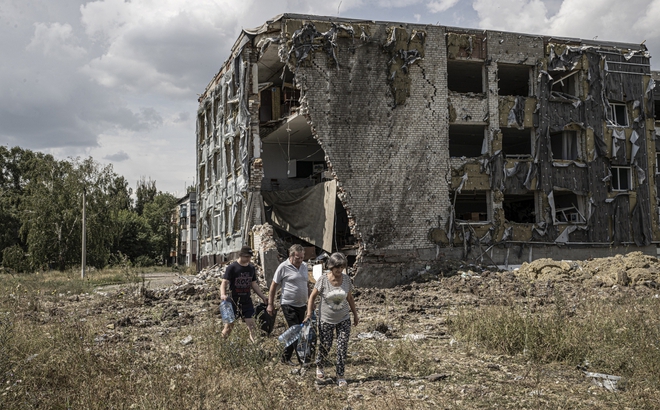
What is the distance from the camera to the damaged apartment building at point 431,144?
71.4 ft

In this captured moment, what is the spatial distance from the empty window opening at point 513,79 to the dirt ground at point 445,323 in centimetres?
868

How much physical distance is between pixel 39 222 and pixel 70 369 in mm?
40560

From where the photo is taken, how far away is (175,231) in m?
63.5

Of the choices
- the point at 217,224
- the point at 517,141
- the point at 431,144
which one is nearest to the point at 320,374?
the point at 431,144

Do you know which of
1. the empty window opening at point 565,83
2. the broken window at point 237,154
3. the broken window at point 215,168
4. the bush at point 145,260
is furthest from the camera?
the bush at point 145,260

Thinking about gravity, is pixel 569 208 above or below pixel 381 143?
below

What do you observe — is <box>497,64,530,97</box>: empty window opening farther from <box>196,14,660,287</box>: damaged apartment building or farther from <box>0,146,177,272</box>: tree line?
<box>0,146,177,272</box>: tree line

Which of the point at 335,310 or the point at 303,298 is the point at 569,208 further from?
the point at 335,310

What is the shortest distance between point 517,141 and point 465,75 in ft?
13.8

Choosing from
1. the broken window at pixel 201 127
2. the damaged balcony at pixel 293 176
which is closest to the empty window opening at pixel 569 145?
the damaged balcony at pixel 293 176

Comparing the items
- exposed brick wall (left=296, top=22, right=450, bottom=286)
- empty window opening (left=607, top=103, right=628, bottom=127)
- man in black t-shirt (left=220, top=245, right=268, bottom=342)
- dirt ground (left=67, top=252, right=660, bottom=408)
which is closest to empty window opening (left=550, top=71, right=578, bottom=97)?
empty window opening (left=607, top=103, right=628, bottom=127)

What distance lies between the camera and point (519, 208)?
2758 cm

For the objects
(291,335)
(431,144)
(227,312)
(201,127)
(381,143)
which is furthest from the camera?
(201,127)

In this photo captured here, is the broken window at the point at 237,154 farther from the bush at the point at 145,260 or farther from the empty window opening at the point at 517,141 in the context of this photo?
the bush at the point at 145,260
